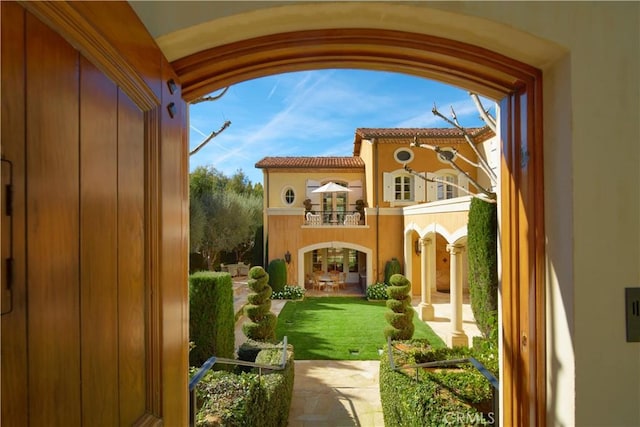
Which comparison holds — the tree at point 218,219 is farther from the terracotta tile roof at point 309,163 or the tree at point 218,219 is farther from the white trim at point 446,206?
the white trim at point 446,206

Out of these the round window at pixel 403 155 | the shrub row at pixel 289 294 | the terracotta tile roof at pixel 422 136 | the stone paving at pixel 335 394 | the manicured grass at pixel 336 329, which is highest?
the terracotta tile roof at pixel 422 136

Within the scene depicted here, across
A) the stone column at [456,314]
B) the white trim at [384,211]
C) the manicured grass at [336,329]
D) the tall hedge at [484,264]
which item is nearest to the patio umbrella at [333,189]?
the white trim at [384,211]

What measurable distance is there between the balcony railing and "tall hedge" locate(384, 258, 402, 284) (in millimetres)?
2455

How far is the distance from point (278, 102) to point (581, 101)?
1303cm

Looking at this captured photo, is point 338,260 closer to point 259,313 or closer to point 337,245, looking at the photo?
point 337,245

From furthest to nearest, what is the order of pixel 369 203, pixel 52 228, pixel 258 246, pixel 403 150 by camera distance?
pixel 258 246
pixel 369 203
pixel 403 150
pixel 52 228

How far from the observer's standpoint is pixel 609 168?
131cm

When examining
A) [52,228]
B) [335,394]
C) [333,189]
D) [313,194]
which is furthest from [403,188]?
[52,228]

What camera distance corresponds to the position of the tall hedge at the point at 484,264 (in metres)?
7.18

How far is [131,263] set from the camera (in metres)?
1.14

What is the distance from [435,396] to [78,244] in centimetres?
404

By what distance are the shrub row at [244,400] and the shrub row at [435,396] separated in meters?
1.59

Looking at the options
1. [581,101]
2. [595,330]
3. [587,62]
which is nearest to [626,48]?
[587,62]

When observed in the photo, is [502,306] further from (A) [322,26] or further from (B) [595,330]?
(A) [322,26]
